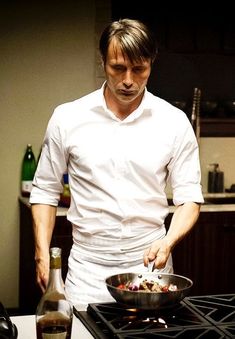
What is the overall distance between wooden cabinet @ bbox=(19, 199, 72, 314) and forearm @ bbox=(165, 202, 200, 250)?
1.73 metres

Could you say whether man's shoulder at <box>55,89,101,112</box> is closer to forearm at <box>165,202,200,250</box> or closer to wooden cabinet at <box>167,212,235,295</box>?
forearm at <box>165,202,200,250</box>

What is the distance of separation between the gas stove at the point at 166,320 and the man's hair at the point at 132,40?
0.88 m

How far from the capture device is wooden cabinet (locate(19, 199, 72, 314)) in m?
4.08

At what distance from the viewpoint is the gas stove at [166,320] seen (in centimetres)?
164

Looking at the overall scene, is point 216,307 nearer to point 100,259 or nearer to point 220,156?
point 100,259

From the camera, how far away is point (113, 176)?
2.43 metres

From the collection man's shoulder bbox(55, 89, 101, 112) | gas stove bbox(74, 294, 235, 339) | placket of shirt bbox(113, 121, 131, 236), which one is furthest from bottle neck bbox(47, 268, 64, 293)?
man's shoulder bbox(55, 89, 101, 112)

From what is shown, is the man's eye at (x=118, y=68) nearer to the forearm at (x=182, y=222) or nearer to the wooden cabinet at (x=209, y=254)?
the forearm at (x=182, y=222)

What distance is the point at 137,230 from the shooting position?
244cm

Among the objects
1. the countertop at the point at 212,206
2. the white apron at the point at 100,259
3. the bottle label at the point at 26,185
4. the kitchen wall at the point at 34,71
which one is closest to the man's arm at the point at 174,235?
the white apron at the point at 100,259

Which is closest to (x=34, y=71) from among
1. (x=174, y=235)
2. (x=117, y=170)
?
(x=117, y=170)

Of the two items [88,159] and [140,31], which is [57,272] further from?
[140,31]

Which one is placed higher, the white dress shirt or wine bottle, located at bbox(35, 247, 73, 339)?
the white dress shirt

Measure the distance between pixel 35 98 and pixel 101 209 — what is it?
2.32 metres
